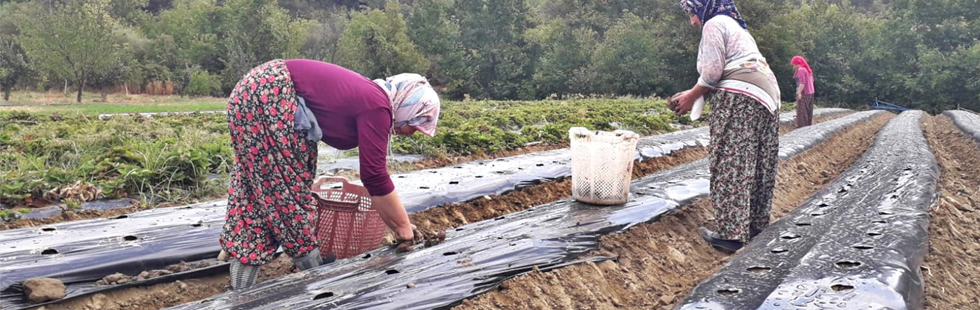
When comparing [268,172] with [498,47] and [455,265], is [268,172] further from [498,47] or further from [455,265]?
[498,47]

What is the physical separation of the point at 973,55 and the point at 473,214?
31.2 meters

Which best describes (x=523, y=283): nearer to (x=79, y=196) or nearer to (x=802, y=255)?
(x=802, y=255)

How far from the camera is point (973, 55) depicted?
27031 mm

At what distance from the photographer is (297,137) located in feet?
8.07

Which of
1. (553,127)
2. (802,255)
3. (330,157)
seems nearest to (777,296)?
(802,255)

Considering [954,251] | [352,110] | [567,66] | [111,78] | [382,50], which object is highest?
[352,110]

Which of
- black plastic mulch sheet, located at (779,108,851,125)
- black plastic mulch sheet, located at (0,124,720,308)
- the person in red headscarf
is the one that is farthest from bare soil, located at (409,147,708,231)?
black plastic mulch sheet, located at (779,108,851,125)

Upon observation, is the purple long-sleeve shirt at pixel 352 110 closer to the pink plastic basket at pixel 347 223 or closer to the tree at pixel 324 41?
the pink plastic basket at pixel 347 223

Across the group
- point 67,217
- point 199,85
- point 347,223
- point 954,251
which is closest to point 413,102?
point 347,223

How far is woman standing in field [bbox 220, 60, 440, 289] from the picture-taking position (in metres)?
2.36

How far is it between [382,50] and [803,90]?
21259mm

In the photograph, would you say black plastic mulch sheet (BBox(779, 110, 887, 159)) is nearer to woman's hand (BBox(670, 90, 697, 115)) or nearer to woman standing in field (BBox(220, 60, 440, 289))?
woman's hand (BBox(670, 90, 697, 115))

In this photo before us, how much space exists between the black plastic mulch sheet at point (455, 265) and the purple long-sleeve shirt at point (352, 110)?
36 centimetres

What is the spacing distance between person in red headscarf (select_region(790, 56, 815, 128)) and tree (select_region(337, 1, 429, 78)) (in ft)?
63.0
